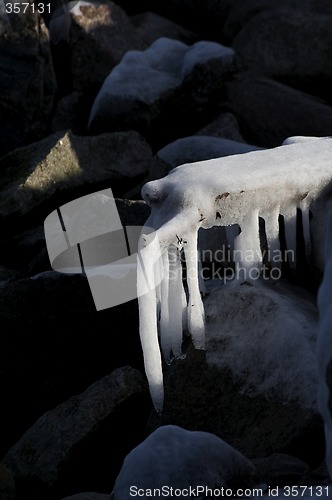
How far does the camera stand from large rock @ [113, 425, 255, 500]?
3.35 metres

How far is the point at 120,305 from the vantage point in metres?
4.84

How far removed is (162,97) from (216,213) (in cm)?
367

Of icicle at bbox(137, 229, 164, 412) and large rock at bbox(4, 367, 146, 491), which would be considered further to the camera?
large rock at bbox(4, 367, 146, 491)

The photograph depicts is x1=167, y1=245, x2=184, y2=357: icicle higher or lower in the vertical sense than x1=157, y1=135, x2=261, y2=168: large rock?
higher

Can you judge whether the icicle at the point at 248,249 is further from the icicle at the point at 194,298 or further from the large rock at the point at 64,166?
the large rock at the point at 64,166

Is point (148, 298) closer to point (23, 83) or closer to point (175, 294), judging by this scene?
point (175, 294)

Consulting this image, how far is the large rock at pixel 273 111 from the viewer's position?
6977 millimetres

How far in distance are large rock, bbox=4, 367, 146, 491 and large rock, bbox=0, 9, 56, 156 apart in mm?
3684

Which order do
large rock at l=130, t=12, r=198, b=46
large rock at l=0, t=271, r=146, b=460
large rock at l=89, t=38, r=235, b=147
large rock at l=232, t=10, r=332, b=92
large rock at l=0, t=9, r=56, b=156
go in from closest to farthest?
large rock at l=0, t=271, r=146, b=460 → large rock at l=89, t=38, r=235, b=147 → large rock at l=0, t=9, r=56, b=156 → large rock at l=232, t=10, r=332, b=92 → large rock at l=130, t=12, r=198, b=46

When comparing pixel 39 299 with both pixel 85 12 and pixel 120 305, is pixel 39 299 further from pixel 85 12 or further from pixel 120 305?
pixel 85 12

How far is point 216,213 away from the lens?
399cm

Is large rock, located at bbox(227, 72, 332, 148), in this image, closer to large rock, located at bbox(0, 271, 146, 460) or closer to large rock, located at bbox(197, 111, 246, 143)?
large rock, located at bbox(197, 111, 246, 143)

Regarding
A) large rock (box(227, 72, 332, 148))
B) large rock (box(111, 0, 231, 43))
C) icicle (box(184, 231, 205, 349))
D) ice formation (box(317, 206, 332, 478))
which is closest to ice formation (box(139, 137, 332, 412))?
icicle (box(184, 231, 205, 349))

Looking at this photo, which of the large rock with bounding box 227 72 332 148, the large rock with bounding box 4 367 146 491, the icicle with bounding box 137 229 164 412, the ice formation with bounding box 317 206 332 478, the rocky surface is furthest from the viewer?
the large rock with bounding box 227 72 332 148
